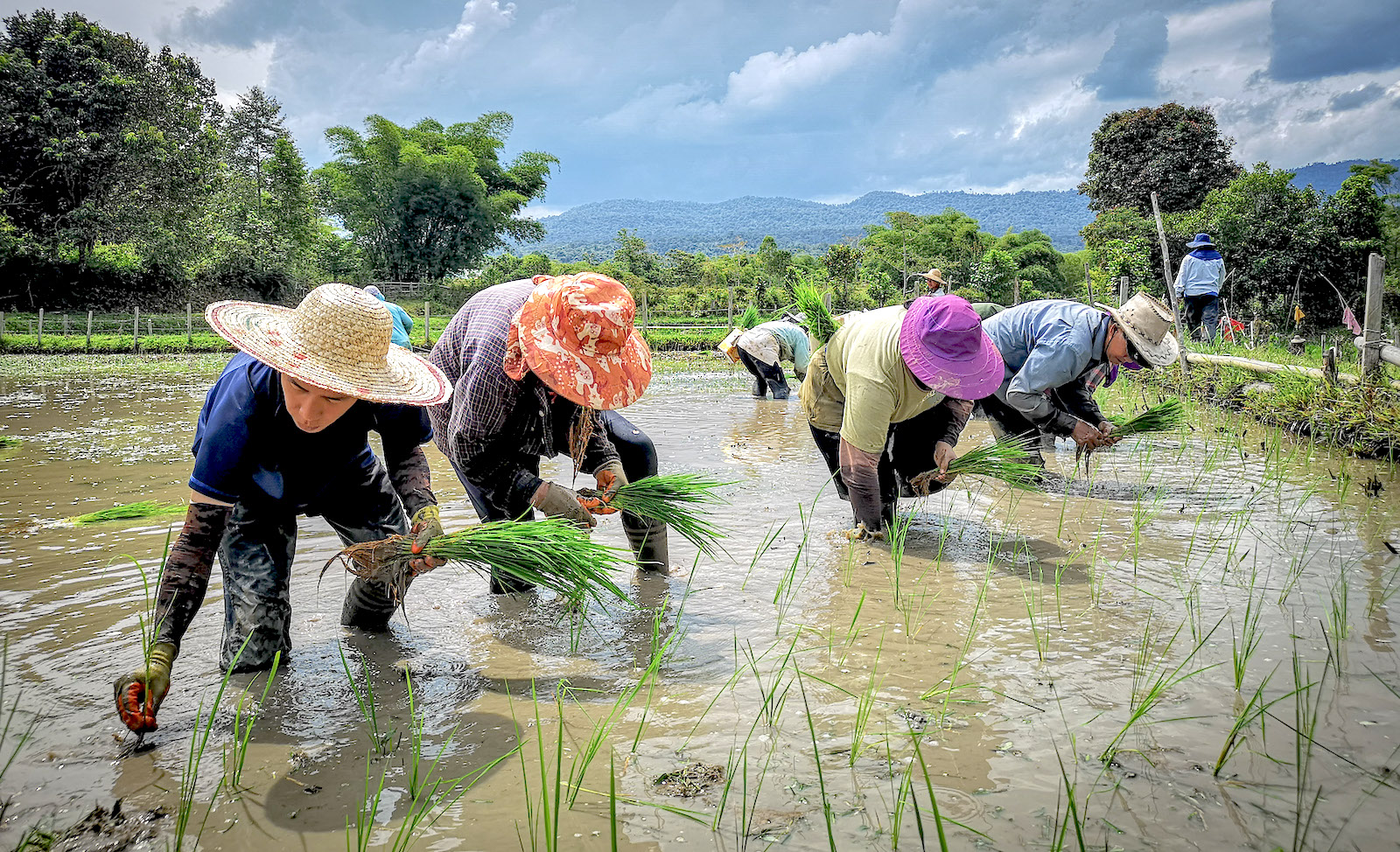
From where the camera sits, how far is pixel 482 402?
260 cm

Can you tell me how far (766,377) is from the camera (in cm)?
1026

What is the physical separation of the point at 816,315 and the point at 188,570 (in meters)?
2.97

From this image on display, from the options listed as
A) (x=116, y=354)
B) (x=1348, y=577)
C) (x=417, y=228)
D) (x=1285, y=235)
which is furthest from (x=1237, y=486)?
(x=417, y=228)

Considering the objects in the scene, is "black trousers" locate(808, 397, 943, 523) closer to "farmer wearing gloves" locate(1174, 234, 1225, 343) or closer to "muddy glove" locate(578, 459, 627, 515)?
"muddy glove" locate(578, 459, 627, 515)

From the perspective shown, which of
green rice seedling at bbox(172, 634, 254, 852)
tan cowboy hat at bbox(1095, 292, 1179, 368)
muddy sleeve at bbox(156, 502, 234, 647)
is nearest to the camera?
green rice seedling at bbox(172, 634, 254, 852)

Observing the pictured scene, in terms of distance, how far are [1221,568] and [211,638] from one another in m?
3.68

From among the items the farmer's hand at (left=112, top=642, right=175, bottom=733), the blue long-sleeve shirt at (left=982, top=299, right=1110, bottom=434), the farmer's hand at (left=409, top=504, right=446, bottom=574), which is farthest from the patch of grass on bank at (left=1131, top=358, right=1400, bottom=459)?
the farmer's hand at (left=112, top=642, right=175, bottom=733)

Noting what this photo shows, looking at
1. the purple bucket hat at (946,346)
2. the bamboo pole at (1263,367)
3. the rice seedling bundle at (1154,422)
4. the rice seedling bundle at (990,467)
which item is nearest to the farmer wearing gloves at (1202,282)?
the bamboo pole at (1263,367)

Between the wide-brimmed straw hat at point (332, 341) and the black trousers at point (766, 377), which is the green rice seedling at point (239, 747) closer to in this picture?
the wide-brimmed straw hat at point (332, 341)

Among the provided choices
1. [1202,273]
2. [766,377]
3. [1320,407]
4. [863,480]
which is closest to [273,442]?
[863,480]

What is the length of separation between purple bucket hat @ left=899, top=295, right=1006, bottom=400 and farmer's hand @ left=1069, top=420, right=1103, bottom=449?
4.18ft

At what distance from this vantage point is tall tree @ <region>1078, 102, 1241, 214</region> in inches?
A: 1049

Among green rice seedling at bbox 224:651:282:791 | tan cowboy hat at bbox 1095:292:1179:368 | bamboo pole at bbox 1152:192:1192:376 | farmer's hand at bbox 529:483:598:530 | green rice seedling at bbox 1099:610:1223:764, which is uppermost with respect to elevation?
bamboo pole at bbox 1152:192:1192:376

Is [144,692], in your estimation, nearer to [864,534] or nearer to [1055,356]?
[864,534]
